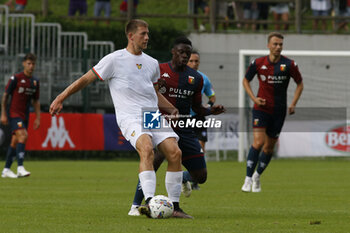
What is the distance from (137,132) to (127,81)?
0.58 metres

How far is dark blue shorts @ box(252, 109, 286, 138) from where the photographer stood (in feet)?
43.5

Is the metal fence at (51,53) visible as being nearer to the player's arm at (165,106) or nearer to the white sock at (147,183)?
the player's arm at (165,106)

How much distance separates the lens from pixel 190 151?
9.82m

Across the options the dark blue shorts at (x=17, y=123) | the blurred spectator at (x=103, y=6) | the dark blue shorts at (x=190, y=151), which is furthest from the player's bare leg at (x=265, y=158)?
the blurred spectator at (x=103, y=6)

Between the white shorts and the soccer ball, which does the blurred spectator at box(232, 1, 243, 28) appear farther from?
the soccer ball

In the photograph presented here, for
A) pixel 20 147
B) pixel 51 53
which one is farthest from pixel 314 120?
pixel 20 147

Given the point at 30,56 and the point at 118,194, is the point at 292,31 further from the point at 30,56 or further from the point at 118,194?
the point at 118,194

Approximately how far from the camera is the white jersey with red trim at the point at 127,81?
8727 mm

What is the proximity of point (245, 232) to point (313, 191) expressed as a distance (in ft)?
19.3

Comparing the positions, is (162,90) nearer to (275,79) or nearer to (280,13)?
(275,79)

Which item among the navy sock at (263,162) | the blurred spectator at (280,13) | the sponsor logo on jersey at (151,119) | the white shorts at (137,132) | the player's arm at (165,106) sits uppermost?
the blurred spectator at (280,13)

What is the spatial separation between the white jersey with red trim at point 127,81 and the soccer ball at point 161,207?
36.0 inches

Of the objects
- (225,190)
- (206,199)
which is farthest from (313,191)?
(206,199)

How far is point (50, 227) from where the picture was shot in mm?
7879
